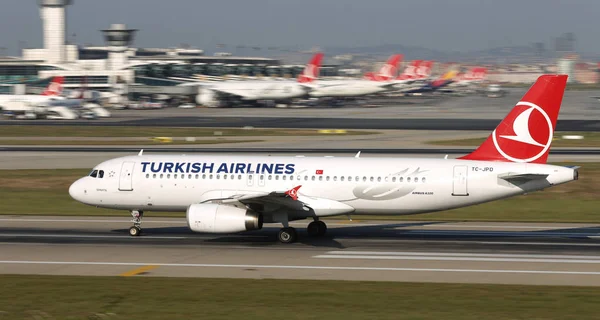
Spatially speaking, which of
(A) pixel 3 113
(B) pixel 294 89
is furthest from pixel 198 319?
(B) pixel 294 89

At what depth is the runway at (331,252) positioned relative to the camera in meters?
27.3

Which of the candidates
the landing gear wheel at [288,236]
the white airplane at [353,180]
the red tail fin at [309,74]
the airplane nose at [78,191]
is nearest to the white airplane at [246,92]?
the red tail fin at [309,74]

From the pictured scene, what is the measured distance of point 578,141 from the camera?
82750mm

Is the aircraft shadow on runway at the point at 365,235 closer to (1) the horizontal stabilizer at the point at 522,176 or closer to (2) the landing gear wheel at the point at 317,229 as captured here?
(2) the landing gear wheel at the point at 317,229

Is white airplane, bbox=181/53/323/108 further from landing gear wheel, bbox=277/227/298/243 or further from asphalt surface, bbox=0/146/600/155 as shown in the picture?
landing gear wheel, bbox=277/227/298/243

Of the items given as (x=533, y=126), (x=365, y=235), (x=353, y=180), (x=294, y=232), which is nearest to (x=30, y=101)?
(x=365, y=235)

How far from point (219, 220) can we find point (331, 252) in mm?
4609

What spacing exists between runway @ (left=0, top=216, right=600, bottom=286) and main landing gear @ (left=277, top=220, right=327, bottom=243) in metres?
0.33

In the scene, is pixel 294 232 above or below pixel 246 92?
below

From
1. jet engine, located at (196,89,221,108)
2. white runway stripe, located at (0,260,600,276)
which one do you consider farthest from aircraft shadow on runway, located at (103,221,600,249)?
jet engine, located at (196,89,221,108)

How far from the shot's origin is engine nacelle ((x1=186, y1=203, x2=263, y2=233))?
1259 inches

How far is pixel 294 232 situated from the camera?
111 feet

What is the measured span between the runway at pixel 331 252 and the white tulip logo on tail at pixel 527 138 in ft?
12.2

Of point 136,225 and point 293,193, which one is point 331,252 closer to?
point 293,193
